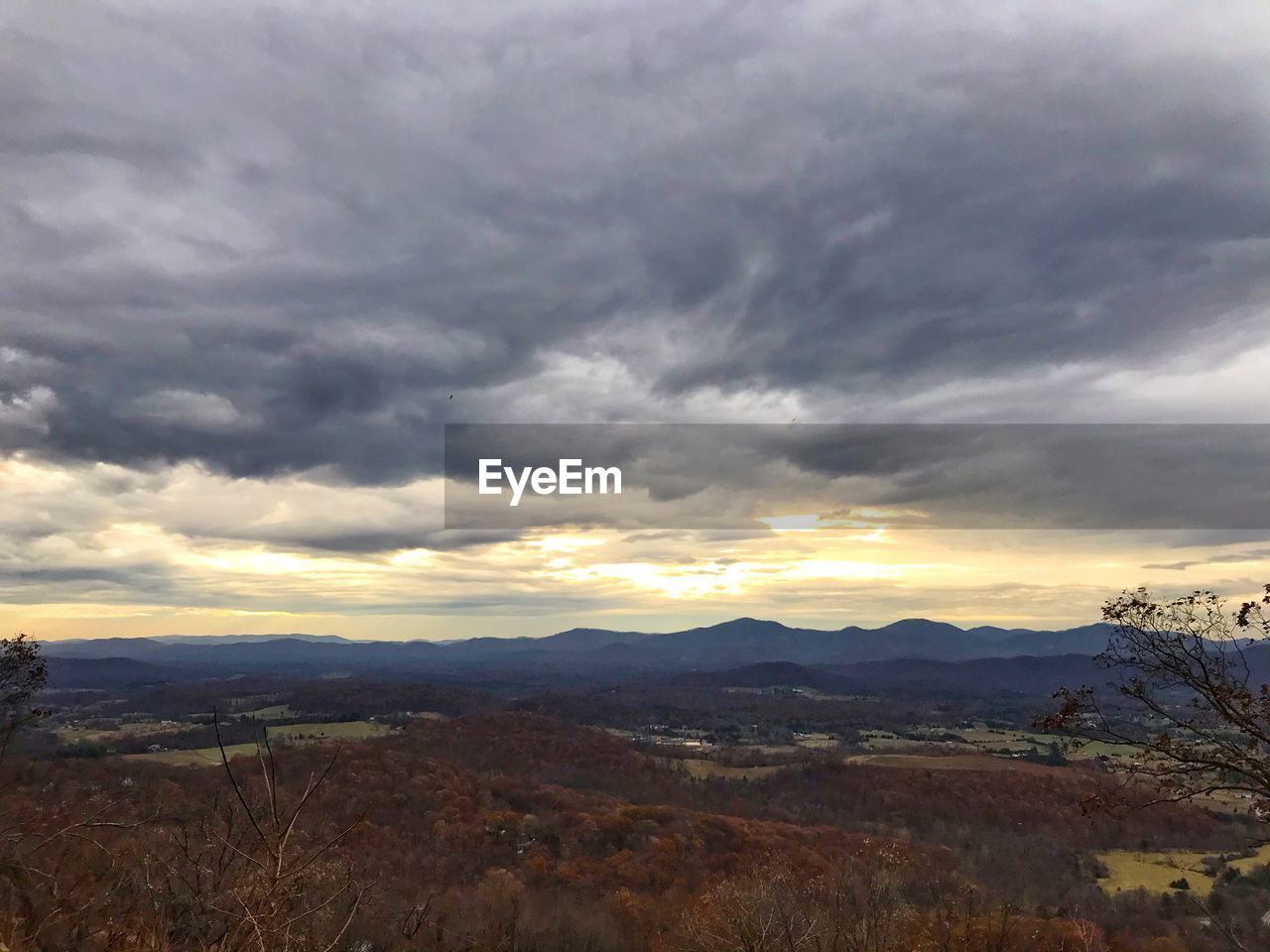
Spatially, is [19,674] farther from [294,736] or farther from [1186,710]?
[294,736]

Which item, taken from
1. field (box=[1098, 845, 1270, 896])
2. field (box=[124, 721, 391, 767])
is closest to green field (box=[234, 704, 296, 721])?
field (box=[124, 721, 391, 767])

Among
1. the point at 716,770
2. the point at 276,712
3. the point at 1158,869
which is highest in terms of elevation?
the point at 276,712

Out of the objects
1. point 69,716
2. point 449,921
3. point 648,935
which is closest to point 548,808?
point 648,935

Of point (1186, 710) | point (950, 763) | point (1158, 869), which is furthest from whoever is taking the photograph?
point (950, 763)

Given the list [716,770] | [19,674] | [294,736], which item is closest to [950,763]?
[716,770]

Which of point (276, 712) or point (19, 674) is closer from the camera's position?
point (19, 674)

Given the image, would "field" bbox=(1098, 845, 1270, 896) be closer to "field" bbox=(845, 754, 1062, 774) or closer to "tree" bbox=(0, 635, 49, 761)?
"field" bbox=(845, 754, 1062, 774)
